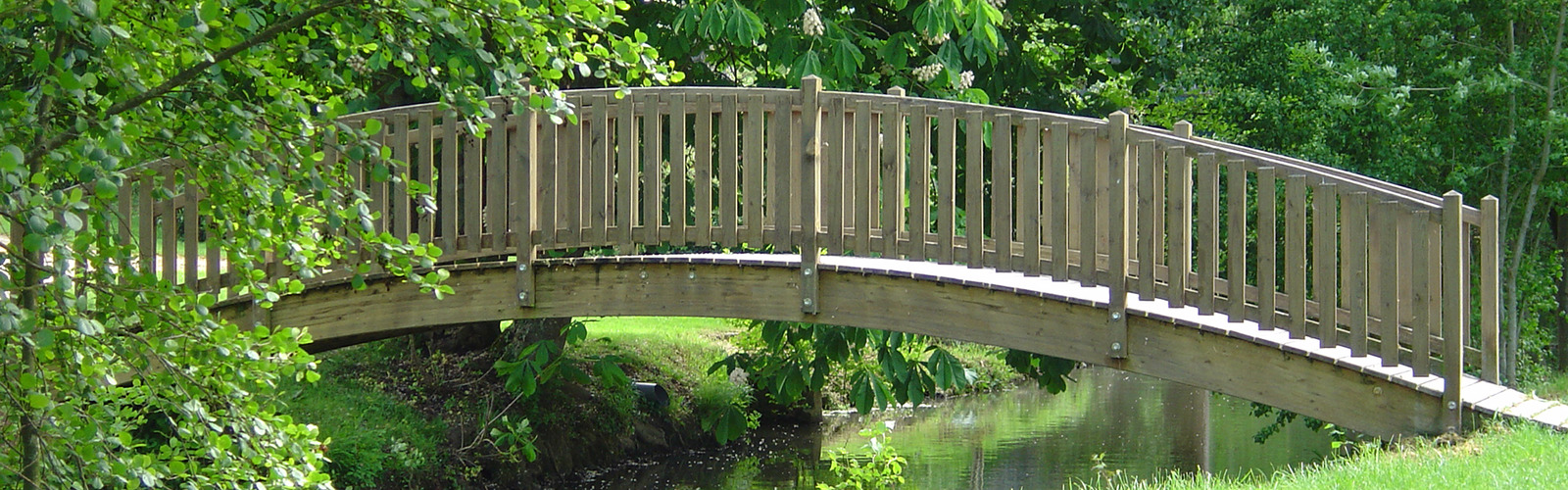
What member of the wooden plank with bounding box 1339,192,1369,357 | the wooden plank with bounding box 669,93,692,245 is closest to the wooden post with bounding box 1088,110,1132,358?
the wooden plank with bounding box 1339,192,1369,357

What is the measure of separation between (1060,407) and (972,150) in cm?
996

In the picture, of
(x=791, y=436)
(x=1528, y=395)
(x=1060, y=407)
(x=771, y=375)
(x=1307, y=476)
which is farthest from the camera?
(x=1060, y=407)

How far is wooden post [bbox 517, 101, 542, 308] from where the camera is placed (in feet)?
26.3

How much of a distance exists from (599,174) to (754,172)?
2.86ft

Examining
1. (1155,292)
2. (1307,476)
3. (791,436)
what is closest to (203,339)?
(1307,476)

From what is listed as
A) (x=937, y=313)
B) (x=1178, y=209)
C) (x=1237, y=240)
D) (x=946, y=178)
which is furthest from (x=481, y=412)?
(x=1237, y=240)

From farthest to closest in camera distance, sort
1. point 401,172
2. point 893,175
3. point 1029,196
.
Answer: point 401,172, point 893,175, point 1029,196

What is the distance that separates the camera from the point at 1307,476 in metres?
5.73

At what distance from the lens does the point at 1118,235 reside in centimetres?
686

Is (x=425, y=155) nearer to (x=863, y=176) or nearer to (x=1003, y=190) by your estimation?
(x=863, y=176)

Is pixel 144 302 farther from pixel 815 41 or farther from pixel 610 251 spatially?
pixel 610 251

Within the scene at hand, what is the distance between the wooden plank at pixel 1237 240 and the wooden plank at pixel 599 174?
3283 mm

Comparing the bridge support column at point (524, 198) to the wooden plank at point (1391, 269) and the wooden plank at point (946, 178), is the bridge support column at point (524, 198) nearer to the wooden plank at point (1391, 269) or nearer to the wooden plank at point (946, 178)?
the wooden plank at point (946, 178)

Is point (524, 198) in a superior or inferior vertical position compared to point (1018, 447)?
superior
